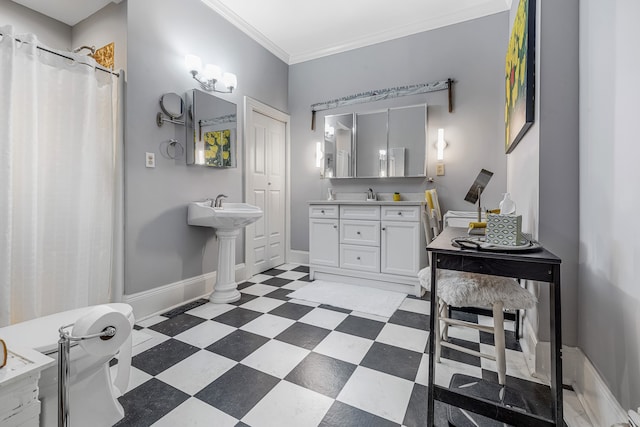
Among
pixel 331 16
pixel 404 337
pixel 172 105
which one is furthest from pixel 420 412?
pixel 331 16

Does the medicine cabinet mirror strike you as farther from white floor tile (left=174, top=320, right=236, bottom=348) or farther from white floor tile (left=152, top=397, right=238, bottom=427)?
white floor tile (left=152, top=397, right=238, bottom=427)

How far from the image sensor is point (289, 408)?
1.25 meters

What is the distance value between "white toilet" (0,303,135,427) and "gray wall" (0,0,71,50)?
2499 mm

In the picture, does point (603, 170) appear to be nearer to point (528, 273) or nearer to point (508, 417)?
point (528, 273)

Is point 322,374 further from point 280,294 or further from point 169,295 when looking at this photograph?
point 169,295

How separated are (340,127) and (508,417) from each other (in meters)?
3.13

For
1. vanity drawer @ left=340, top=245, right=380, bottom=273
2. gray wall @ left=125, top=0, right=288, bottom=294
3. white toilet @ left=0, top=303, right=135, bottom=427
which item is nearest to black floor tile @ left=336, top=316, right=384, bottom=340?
vanity drawer @ left=340, top=245, right=380, bottom=273

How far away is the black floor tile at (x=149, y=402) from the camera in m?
1.17

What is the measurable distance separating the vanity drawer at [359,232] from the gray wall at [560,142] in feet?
5.14

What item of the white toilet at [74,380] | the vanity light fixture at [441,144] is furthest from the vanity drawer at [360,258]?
the white toilet at [74,380]

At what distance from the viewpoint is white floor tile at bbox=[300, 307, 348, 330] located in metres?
2.10

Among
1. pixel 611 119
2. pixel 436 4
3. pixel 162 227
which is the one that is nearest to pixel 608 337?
pixel 611 119

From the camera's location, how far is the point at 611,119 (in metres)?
1.07

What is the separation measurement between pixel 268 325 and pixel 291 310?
0.32m
